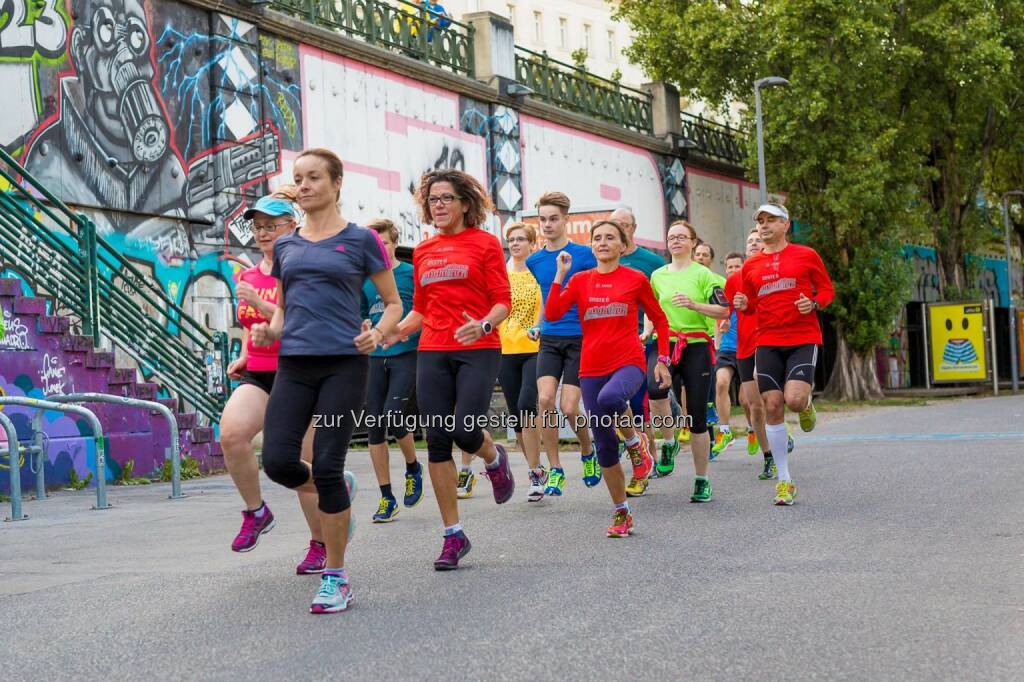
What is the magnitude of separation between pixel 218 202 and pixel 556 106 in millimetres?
12032

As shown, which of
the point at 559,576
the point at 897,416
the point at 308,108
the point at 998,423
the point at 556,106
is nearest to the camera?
the point at 559,576

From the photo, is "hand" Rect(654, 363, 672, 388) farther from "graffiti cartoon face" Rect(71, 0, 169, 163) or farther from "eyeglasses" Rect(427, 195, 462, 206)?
"graffiti cartoon face" Rect(71, 0, 169, 163)

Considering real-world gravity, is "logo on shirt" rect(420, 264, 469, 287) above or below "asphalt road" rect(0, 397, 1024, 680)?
above

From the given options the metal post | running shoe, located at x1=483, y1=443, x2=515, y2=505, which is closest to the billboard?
the metal post

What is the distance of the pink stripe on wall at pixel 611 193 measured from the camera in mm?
31388

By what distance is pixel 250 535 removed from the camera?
6844mm

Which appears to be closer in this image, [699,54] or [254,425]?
[254,425]

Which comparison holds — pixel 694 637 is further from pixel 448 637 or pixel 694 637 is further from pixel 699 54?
pixel 699 54

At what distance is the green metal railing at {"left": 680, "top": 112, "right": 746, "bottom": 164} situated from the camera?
35.6m

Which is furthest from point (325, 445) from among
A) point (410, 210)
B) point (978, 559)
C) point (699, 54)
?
point (699, 54)

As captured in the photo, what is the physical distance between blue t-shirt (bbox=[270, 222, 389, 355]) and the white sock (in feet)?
13.9

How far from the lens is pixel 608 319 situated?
8531mm

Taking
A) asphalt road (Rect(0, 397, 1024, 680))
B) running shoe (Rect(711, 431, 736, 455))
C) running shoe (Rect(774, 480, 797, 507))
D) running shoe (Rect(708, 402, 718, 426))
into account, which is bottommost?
asphalt road (Rect(0, 397, 1024, 680))

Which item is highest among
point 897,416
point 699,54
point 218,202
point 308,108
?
point 699,54
